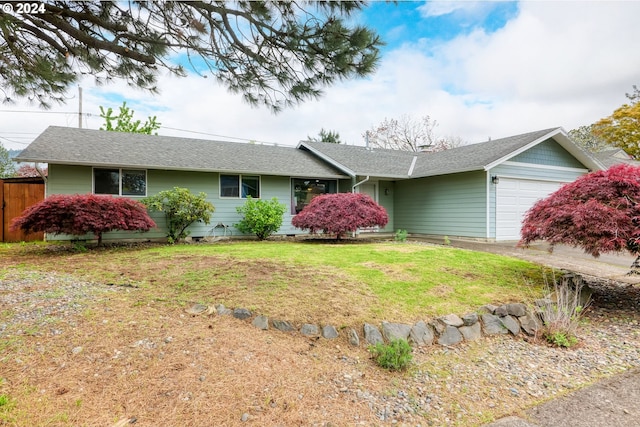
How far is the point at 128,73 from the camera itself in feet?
15.3

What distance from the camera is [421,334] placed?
13.5 feet

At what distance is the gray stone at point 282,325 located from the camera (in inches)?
157

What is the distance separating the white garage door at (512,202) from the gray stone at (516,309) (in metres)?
7.31

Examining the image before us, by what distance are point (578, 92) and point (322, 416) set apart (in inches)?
998

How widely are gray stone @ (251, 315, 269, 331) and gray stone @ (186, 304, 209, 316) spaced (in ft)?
2.36

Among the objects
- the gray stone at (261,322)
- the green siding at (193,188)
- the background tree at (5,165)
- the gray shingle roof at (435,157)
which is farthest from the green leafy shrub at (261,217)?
the background tree at (5,165)

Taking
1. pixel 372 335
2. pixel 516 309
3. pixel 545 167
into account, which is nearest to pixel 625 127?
pixel 545 167

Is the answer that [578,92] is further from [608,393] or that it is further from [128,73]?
[128,73]

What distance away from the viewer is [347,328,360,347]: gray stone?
3.85 meters

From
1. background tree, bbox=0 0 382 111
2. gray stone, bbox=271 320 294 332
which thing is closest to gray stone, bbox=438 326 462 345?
gray stone, bbox=271 320 294 332

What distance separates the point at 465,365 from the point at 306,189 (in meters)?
10.8

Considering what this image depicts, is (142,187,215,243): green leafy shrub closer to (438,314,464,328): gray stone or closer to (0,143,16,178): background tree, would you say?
(438,314,464,328): gray stone

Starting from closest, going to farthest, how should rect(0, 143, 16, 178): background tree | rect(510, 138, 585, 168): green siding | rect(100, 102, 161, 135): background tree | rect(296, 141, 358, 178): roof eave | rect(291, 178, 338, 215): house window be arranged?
rect(510, 138, 585, 168): green siding < rect(296, 141, 358, 178): roof eave < rect(291, 178, 338, 215): house window < rect(100, 102, 161, 135): background tree < rect(0, 143, 16, 178): background tree

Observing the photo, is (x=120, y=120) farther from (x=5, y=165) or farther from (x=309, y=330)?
(x=309, y=330)
